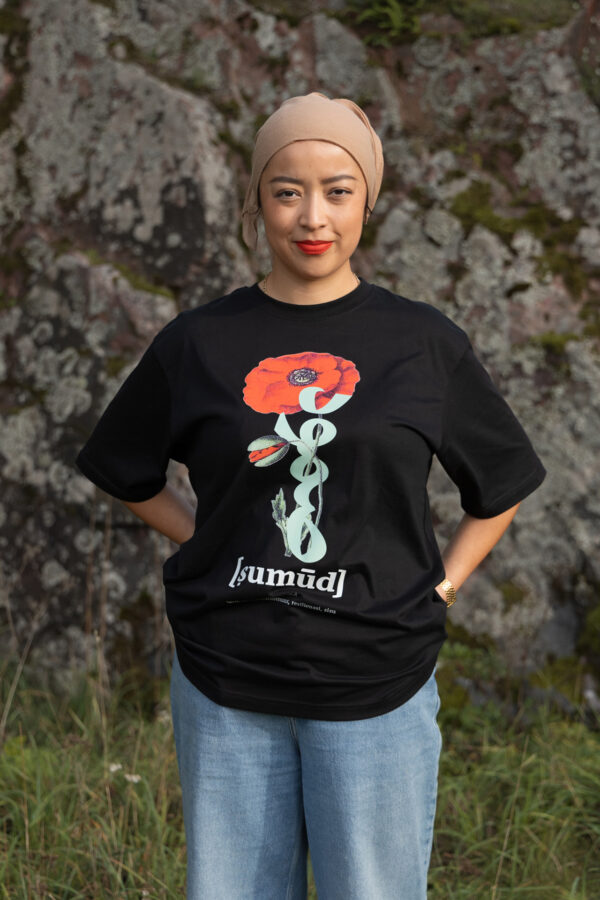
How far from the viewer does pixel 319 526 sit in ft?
5.31

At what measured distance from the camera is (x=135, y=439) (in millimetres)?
2008

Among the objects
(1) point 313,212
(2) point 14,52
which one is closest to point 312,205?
(1) point 313,212

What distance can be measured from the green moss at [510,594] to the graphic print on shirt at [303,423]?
194 centimetres

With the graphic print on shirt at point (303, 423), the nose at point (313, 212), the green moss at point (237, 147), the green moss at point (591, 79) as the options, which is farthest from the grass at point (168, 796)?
the green moss at point (591, 79)

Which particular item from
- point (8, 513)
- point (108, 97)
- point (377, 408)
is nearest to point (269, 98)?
point (108, 97)

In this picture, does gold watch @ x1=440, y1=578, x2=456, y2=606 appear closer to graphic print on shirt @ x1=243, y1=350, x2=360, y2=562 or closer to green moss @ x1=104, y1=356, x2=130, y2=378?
graphic print on shirt @ x1=243, y1=350, x2=360, y2=562

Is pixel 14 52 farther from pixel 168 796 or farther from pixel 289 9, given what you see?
pixel 168 796

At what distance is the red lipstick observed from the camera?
1737mm

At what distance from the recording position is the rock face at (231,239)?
3381mm

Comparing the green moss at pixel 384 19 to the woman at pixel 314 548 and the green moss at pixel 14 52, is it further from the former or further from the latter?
the woman at pixel 314 548

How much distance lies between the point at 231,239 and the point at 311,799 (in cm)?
239

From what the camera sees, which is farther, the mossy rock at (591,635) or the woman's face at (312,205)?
the mossy rock at (591,635)

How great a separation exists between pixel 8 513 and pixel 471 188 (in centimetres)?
231

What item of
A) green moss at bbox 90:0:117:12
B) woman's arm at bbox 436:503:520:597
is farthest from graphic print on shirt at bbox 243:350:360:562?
green moss at bbox 90:0:117:12
